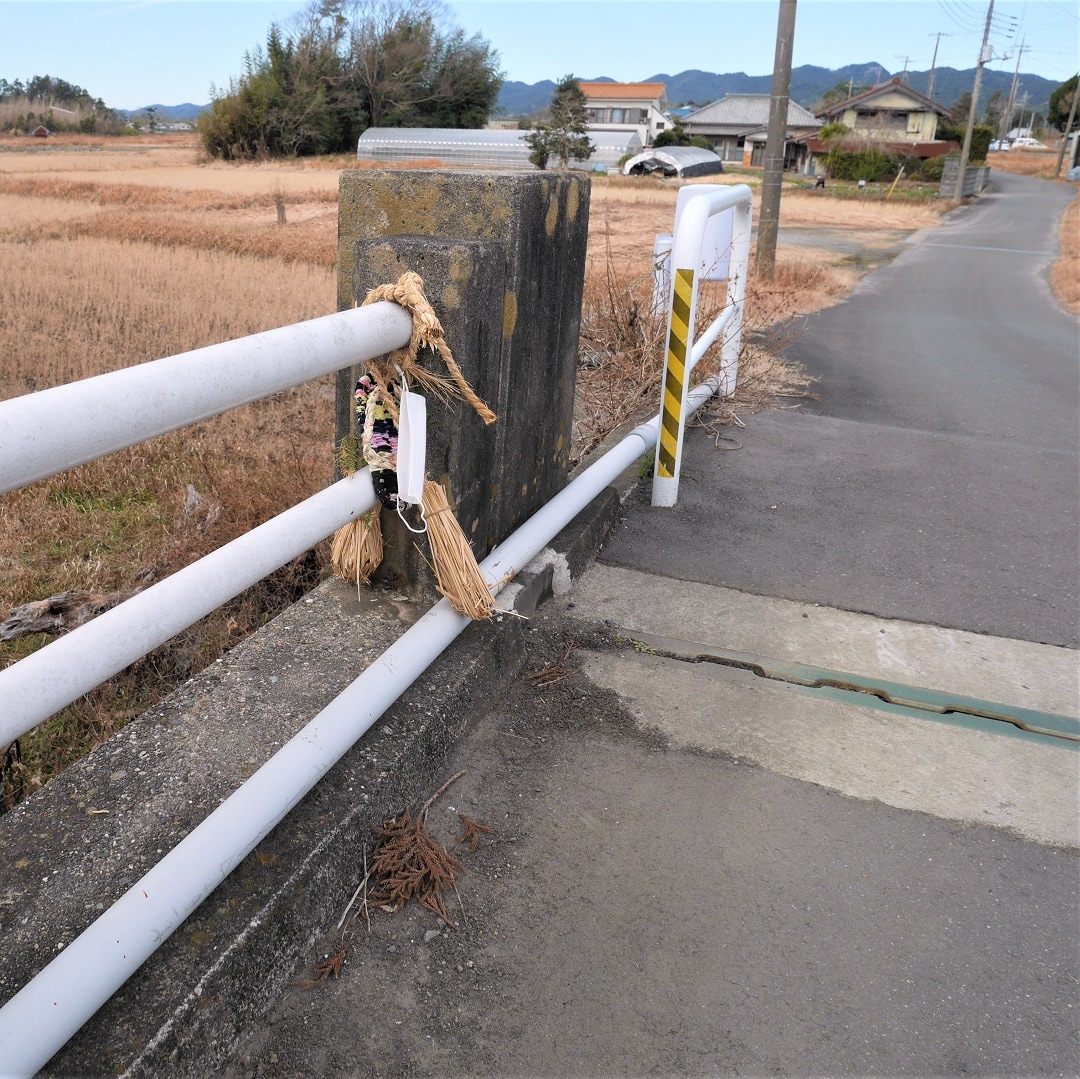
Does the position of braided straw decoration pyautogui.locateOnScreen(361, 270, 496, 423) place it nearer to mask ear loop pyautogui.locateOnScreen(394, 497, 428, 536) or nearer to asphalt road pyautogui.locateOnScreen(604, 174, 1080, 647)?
mask ear loop pyautogui.locateOnScreen(394, 497, 428, 536)

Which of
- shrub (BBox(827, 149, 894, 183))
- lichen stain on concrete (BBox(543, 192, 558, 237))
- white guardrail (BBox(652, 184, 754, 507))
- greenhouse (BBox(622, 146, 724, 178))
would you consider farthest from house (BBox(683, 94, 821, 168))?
lichen stain on concrete (BBox(543, 192, 558, 237))

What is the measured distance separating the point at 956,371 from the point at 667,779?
22.5 ft

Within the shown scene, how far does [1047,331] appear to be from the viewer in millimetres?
10984

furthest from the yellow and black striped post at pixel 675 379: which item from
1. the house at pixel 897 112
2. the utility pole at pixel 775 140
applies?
the house at pixel 897 112

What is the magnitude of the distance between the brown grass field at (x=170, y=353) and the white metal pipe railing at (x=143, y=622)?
127 centimetres

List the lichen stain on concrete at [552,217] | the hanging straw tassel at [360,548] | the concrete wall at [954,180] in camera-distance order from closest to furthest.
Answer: the hanging straw tassel at [360,548]
the lichen stain on concrete at [552,217]
the concrete wall at [954,180]

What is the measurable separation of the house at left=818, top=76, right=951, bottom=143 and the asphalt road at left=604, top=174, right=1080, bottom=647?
251 feet

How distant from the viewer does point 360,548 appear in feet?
8.78

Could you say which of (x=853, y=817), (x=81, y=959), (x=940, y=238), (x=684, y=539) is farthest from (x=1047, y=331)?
(x=940, y=238)

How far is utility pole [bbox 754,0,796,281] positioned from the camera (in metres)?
12.7

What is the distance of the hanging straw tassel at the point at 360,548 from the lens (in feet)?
8.73

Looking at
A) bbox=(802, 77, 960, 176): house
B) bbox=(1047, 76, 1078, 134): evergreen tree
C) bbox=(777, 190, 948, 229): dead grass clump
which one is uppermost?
bbox=(1047, 76, 1078, 134): evergreen tree

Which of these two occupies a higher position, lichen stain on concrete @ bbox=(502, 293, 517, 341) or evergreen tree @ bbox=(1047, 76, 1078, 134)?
evergreen tree @ bbox=(1047, 76, 1078, 134)

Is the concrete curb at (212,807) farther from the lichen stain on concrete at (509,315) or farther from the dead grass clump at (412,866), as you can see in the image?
the lichen stain on concrete at (509,315)
